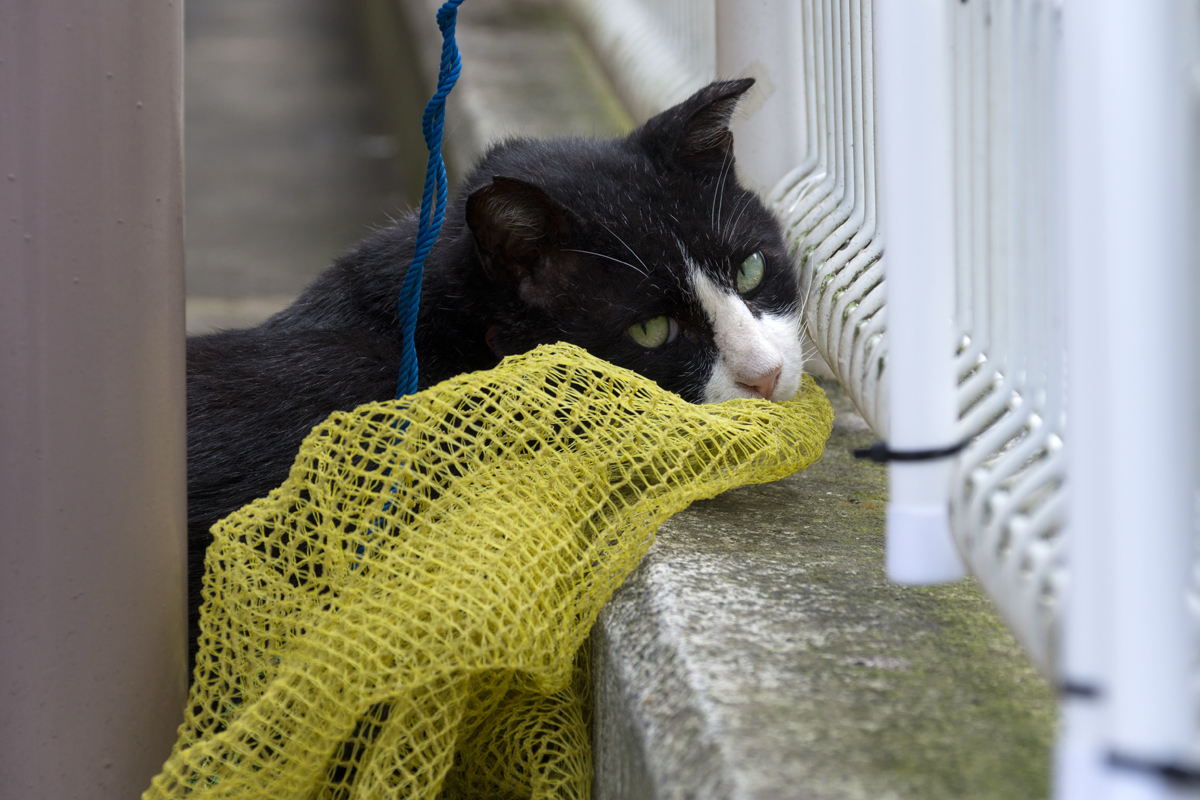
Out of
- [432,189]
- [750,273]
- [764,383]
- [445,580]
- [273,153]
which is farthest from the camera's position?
[273,153]

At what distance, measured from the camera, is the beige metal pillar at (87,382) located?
816mm

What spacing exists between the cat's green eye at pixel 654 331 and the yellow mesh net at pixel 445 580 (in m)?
0.21

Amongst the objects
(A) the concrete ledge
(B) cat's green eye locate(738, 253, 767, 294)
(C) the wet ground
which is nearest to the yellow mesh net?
(A) the concrete ledge

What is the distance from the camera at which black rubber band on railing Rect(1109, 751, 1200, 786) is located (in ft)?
1.53

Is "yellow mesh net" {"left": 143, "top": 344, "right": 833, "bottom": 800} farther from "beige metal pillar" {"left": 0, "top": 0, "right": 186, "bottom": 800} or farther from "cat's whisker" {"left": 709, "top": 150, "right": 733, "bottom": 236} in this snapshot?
"cat's whisker" {"left": 709, "top": 150, "right": 733, "bottom": 236}

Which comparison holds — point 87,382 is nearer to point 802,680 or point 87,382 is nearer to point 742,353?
point 802,680

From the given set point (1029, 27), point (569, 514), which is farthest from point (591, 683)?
point (1029, 27)

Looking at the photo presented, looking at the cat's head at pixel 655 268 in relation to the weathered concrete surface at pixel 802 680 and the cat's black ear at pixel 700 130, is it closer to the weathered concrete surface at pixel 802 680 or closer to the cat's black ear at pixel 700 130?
the cat's black ear at pixel 700 130

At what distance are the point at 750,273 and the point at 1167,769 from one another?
98 centimetres

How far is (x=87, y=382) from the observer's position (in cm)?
86

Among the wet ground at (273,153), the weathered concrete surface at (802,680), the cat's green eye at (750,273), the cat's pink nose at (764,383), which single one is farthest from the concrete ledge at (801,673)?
the wet ground at (273,153)

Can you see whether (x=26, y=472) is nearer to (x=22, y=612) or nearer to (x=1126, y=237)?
(x=22, y=612)

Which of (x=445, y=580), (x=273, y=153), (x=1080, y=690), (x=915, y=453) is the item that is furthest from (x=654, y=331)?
(x=273, y=153)

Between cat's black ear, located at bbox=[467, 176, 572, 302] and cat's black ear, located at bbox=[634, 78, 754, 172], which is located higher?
cat's black ear, located at bbox=[634, 78, 754, 172]
